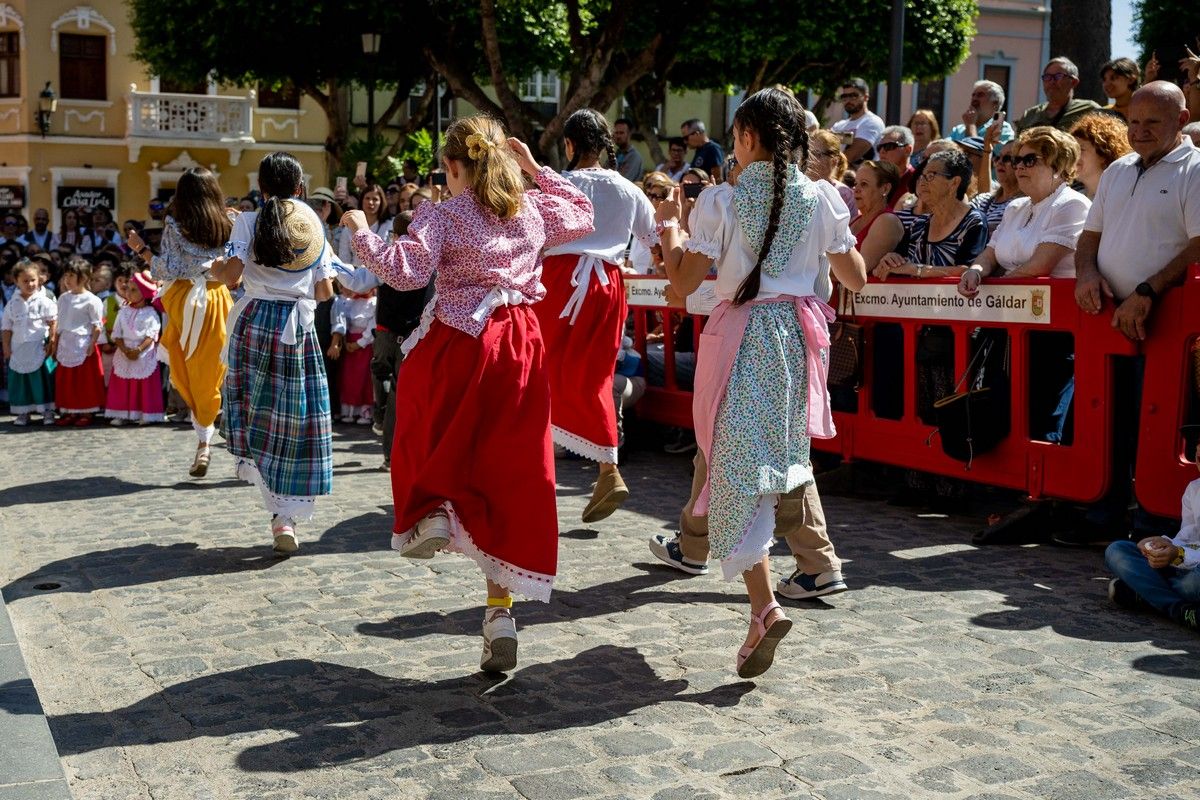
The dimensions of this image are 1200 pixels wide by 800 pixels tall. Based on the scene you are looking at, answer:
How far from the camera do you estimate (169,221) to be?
9906 mm

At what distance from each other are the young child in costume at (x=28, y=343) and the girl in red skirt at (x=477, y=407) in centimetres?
953

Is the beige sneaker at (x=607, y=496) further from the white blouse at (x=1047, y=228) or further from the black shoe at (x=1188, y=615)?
the black shoe at (x=1188, y=615)

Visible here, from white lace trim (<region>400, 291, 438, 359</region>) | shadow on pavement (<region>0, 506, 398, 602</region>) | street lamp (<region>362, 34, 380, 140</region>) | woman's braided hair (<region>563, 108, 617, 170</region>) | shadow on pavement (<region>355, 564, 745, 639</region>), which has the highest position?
street lamp (<region>362, 34, 380, 140</region>)

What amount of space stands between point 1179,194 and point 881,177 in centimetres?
253

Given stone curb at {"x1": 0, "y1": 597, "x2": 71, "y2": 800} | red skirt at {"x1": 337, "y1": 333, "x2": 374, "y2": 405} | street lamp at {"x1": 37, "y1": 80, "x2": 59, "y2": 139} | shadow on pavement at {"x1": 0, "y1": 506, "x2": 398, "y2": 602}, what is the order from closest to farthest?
stone curb at {"x1": 0, "y1": 597, "x2": 71, "y2": 800}, shadow on pavement at {"x1": 0, "y1": 506, "x2": 398, "y2": 602}, red skirt at {"x1": 337, "y1": 333, "x2": 374, "y2": 405}, street lamp at {"x1": 37, "y1": 80, "x2": 59, "y2": 139}

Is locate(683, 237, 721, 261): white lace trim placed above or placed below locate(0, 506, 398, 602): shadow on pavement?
above

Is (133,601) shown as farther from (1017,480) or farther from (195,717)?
(1017,480)

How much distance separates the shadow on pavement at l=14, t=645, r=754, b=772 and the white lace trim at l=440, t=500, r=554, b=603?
288mm

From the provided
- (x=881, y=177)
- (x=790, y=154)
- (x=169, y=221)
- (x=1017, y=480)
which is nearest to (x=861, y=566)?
(x=1017, y=480)

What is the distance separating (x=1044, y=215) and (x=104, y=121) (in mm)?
35628

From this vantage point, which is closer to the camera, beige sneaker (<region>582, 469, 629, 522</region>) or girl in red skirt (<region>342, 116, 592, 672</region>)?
girl in red skirt (<region>342, 116, 592, 672</region>)

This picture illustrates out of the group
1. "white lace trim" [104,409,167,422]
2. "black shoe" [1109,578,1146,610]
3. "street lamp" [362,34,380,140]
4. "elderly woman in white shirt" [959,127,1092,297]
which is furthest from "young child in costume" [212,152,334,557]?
"street lamp" [362,34,380,140]

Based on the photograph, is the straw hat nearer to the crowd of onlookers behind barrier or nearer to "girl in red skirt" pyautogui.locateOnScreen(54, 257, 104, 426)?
the crowd of onlookers behind barrier

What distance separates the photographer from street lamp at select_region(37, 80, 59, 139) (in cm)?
3766
